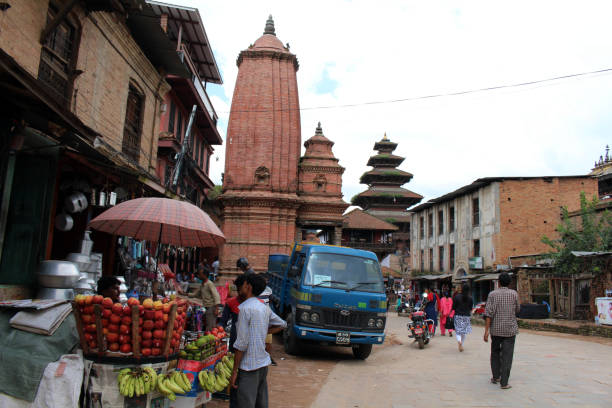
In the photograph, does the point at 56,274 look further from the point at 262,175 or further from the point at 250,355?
the point at 262,175

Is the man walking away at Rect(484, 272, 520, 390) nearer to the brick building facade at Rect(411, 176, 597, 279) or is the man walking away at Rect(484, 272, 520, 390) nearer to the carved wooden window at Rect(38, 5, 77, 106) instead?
the carved wooden window at Rect(38, 5, 77, 106)

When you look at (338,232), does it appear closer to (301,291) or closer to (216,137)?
(216,137)

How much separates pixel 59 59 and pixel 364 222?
39208 millimetres

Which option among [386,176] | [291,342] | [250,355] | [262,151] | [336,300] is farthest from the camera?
[386,176]

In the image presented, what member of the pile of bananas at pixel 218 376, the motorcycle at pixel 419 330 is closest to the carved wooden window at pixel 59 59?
the pile of bananas at pixel 218 376

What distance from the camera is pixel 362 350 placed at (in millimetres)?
10148

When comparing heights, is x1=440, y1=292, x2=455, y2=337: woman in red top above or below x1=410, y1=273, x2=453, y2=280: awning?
below

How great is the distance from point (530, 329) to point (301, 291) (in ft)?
42.8

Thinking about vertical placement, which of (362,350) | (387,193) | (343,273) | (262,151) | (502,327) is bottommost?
(362,350)

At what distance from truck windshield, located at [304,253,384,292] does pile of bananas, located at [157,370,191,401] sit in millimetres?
5211

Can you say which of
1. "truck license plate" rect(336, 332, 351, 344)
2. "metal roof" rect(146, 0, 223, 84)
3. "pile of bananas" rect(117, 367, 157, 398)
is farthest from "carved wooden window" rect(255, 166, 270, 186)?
"pile of bananas" rect(117, 367, 157, 398)

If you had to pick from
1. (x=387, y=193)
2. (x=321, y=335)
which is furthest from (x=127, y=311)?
(x=387, y=193)

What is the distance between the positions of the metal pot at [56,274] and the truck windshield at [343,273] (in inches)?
176

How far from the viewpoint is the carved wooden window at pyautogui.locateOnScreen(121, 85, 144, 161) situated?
12.2m
